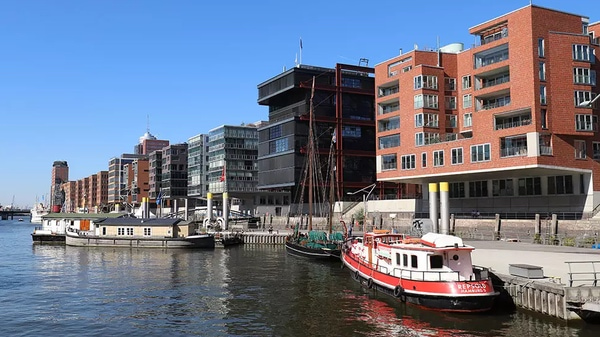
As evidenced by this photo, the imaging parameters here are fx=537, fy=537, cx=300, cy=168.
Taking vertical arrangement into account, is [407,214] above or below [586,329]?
above

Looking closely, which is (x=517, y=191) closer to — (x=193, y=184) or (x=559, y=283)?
(x=559, y=283)

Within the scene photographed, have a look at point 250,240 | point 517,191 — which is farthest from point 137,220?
point 517,191

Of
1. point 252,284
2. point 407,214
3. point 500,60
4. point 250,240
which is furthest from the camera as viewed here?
point 250,240

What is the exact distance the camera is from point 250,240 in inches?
3802

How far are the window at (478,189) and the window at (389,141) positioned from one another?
13.4m

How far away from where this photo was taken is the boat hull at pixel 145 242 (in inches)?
3337

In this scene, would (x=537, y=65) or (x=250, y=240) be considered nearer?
(x=537, y=65)

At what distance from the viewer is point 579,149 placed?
220 ft

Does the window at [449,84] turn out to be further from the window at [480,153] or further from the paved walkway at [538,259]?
the paved walkway at [538,259]

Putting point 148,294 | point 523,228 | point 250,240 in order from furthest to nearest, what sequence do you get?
point 250,240
point 523,228
point 148,294

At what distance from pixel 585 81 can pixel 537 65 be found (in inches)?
254

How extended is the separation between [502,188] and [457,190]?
9.31 meters

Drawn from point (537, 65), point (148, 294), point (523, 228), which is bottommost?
point (148, 294)

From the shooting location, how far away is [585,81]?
66.7 meters
